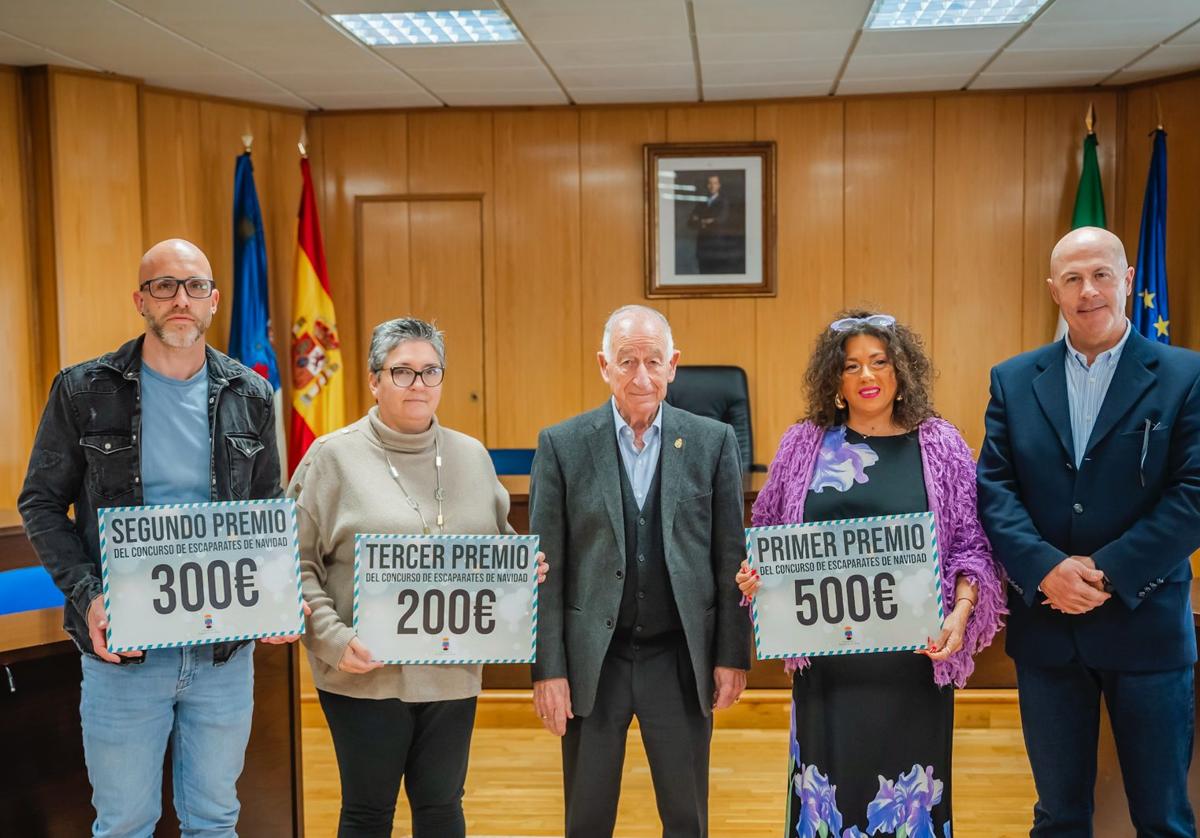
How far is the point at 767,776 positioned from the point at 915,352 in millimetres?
2018

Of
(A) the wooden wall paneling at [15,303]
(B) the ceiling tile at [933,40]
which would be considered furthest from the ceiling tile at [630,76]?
(A) the wooden wall paneling at [15,303]

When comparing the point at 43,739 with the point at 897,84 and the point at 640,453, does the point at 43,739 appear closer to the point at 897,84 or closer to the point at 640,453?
the point at 640,453

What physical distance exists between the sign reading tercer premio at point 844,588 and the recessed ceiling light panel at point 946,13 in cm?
304

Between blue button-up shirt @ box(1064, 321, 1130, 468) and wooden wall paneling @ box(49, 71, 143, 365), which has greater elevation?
wooden wall paneling @ box(49, 71, 143, 365)

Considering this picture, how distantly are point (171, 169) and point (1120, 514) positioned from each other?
507 centimetres

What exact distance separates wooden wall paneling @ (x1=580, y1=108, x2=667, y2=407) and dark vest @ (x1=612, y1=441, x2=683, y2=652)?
403cm

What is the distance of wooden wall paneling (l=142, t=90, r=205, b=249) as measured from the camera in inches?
209

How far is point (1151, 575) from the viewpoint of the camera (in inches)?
75.4

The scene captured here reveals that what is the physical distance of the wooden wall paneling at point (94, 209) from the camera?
16.0 feet

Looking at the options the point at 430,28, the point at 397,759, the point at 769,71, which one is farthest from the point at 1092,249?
the point at 769,71

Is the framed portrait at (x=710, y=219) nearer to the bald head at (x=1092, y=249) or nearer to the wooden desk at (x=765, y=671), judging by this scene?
the wooden desk at (x=765, y=671)

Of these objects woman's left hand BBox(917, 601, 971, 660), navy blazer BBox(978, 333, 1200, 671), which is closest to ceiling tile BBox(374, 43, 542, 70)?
navy blazer BBox(978, 333, 1200, 671)

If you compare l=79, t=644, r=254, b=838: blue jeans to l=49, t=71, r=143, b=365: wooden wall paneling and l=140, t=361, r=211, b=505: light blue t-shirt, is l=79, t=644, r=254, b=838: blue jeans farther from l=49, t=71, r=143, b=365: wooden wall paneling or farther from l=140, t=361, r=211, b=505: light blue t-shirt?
l=49, t=71, r=143, b=365: wooden wall paneling

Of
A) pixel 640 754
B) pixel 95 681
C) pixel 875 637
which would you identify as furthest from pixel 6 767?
pixel 640 754
